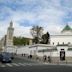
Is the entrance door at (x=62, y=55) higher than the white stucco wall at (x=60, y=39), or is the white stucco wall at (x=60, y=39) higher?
the white stucco wall at (x=60, y=39)

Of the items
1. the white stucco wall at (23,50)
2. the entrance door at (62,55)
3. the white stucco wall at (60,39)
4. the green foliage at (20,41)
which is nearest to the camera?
the entrance door at (62,55)

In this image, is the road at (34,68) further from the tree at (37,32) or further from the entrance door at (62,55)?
the tree at (37,32)

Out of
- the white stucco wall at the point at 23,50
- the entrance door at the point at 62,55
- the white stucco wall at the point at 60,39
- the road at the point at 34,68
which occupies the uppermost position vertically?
the white stucco wall at the point at 60,39

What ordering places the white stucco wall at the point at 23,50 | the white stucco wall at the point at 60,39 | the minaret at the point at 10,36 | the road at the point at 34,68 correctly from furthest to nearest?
the minaret at the point at 10,36 → the white stucco wall at the point at 60,39 → the white stucco wall at the point at 23,50 → the road at the point at 34,68

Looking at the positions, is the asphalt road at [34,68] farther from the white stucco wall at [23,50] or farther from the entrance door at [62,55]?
the white stucco wall at [23,50]

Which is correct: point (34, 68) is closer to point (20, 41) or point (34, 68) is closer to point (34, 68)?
point (34, 68)

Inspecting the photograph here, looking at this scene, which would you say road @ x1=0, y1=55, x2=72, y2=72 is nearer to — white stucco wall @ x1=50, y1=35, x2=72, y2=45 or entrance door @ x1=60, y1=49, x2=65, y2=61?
entrance door @ x1=60, y1=49, x2=65, y2=61

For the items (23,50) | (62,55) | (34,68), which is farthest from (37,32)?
(34,68)

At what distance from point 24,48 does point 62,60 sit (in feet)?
122

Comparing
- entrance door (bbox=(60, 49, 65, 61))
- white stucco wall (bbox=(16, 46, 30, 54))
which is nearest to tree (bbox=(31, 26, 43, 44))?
white stucco wall (bbox=(16, 46, 30, 54))

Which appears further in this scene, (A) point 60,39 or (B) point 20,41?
(B) point 20,41

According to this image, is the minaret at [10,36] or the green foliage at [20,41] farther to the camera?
the green foliage at [20,41]

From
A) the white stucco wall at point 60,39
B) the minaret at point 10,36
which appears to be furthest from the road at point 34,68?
the minaret at point 10,36

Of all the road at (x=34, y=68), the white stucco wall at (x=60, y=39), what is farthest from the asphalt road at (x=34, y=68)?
the white stucco wall at (x=60, y=39)
